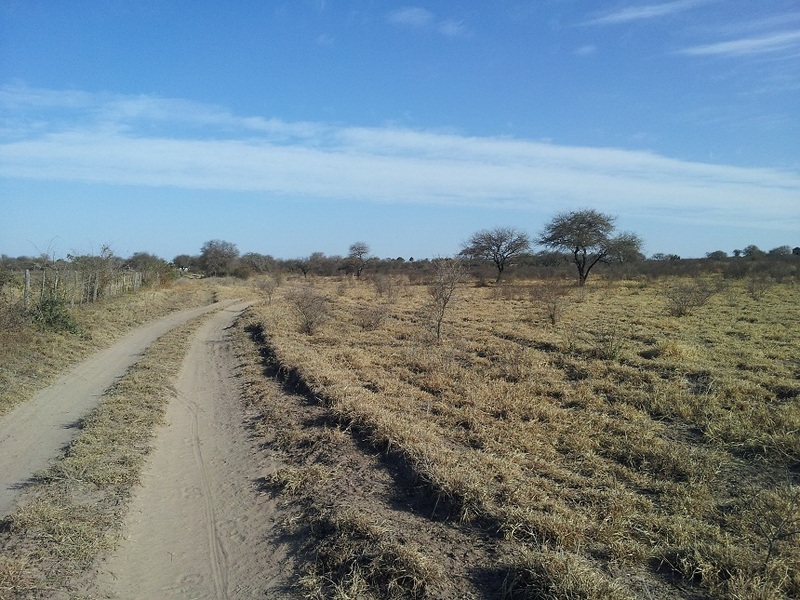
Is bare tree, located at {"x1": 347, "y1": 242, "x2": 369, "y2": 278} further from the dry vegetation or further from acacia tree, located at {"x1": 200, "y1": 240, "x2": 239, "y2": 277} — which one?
the dry vegetation

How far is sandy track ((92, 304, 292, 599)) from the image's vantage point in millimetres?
4098

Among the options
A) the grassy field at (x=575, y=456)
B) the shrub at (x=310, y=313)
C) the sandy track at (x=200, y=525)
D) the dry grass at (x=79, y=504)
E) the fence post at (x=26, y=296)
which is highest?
the fence post at (x=26, y=296)

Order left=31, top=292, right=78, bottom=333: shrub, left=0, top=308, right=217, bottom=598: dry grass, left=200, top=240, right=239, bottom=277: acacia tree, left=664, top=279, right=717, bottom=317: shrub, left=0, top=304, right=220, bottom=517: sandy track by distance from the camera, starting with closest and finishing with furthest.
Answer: left=0, top=308, right=217, bottom=598: dry grass
left=0, top=304, right=220, bottom=517: sandy track
left=31, top=292, right=78, bottom=333: shrub
left=664, top=279, right=717, bottom=317: shrub
left=200, top=240, right=239, bottom=277: acacia tree

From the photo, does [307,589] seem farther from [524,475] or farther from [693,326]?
[693,326]

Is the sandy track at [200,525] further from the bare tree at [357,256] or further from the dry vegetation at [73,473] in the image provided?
the bare tree at [357,256]

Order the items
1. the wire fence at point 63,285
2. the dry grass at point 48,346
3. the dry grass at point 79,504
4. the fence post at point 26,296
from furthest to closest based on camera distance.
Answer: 1. the wire fence at point 63,285
2. the fence post at point 26,296
3. the dry grass at point 48,346
4. the dry grass at point 79,504

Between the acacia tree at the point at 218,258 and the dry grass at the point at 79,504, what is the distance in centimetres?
6550

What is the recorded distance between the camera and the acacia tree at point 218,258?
240ft

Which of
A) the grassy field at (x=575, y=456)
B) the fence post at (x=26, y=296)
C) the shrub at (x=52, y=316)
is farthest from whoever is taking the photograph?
the fence post at (x=26, y=296)

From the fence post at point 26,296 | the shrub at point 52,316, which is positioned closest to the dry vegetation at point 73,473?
the shrub at point 52,316

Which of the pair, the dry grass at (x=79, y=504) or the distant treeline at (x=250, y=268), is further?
the distant treeline at (x=250, y=268)

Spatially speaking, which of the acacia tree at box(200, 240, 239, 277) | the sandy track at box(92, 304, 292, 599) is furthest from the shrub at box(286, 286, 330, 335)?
the acacia tree at box(200, 240, 239, 277)

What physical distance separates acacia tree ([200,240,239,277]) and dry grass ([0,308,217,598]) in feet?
215

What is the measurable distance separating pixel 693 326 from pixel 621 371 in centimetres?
873
